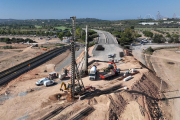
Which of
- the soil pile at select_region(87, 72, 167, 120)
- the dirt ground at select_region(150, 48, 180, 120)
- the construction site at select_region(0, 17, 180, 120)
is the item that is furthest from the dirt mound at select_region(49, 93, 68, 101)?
the dirt ground at select_region(150, 48, 180, 120)

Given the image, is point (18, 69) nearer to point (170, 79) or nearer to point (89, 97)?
point (89, 97)

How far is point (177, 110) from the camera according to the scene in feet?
81.8

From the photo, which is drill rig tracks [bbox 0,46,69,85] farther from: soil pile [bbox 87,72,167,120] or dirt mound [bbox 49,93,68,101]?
soil pile [bbox 87,72,167,120]

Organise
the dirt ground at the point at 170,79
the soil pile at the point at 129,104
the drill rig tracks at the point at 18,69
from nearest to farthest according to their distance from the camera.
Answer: the soil pile at the point at 129,104, the dirt ground at the point at 170,79, the drill rig tracks at the point at 18,69

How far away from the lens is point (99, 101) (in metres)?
22.1

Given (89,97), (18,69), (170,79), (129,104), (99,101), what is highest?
(18,69)

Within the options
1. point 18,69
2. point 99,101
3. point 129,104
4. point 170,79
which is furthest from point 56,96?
point 170,79

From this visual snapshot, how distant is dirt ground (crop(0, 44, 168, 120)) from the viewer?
63.5 feet


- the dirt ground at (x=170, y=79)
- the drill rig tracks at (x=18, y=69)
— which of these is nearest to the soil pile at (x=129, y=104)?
the dirt ground at (x=170, y=79)

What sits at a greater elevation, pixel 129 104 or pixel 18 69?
pixel 18 69

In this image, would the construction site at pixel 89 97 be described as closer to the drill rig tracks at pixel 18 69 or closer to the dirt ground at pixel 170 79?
the dirt ground at pixel 170 79

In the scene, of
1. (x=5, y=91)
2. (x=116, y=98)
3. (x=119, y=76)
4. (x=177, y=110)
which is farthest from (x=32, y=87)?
(x=177, y=110)

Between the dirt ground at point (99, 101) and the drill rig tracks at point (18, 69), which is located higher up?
the drill rig tracks at point (18, 69)

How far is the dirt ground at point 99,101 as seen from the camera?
63.5 feet
